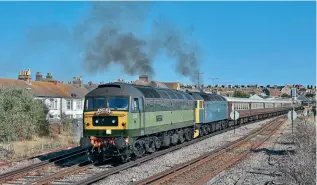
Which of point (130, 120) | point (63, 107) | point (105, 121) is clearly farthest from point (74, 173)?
point (63, 107)

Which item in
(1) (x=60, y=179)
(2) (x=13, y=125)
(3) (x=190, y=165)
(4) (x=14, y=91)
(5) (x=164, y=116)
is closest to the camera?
(1) (x=60, y=179)

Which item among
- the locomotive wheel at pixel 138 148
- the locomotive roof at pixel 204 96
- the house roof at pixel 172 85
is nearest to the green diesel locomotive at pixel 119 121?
the locomotive wheel at pixel 138 148

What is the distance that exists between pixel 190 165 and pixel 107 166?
3.42 meters

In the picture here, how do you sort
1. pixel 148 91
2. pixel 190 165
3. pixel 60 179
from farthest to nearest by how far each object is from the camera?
pixel 148 91 → pixel 190 165 → pixel 60 179

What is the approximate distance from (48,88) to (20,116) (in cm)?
2156

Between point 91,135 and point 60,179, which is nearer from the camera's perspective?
point 60,179

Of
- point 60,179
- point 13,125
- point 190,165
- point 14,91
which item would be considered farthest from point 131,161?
point 14,91

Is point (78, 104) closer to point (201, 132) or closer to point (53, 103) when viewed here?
point (53, 103)

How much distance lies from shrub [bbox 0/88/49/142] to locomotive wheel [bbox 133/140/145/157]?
10.4 meters

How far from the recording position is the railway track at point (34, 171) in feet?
47.4

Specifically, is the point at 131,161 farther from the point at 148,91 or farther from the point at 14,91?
the point at 14,91

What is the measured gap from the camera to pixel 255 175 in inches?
579

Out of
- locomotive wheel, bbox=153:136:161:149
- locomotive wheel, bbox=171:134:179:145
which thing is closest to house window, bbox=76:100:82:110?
locomotive wheel, bbox=171:134:179:145

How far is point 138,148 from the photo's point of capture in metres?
18.6
